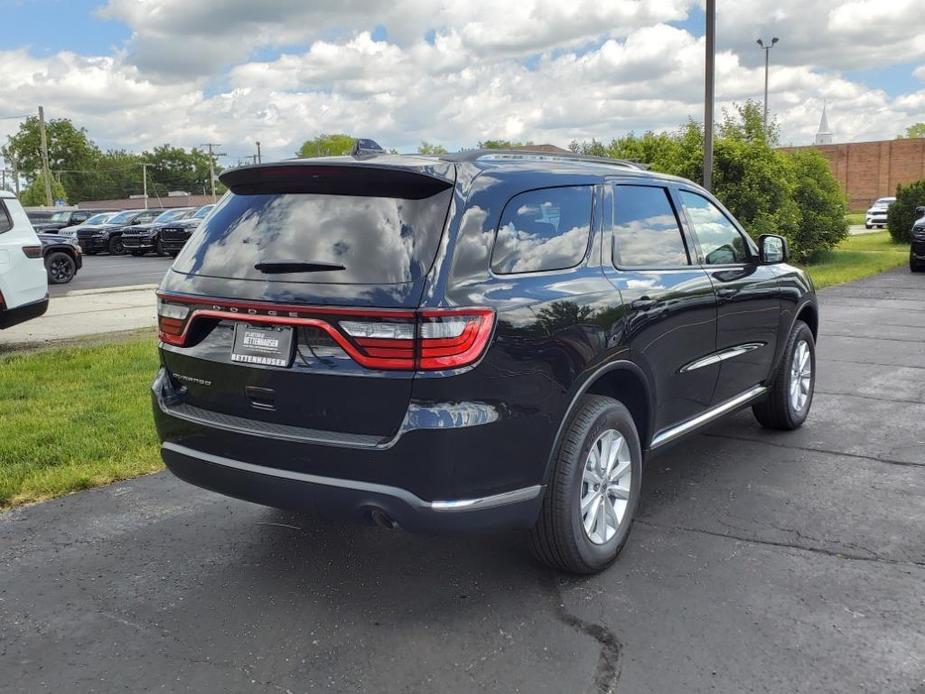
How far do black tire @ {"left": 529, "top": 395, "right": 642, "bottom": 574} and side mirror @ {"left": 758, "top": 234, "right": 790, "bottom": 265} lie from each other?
2.13 metres

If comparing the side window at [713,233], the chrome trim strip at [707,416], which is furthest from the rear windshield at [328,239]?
the side window at [713,233]

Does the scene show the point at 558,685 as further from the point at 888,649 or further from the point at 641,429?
the point at 641,429

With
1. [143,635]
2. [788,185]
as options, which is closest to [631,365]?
[143,635]

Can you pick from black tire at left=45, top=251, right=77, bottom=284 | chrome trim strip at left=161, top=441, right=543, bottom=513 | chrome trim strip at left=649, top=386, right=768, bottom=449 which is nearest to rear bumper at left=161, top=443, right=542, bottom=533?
chrome trim strip at left=161, top=441, right=543, bottom=513

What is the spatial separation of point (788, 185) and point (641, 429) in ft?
50.5

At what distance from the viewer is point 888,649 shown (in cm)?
322

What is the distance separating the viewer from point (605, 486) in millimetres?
3920

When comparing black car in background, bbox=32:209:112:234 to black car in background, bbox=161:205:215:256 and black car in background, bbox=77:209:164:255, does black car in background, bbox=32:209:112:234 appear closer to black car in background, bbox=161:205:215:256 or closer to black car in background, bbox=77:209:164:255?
black car in background, bbox=77:209:164:255

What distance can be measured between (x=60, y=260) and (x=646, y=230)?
61.1 feet

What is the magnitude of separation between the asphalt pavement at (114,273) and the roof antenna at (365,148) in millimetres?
14882

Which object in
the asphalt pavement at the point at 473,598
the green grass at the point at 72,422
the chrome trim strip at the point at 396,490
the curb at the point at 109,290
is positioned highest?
the chrome trim strip at the point at 396,490

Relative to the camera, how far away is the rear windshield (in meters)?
3.25

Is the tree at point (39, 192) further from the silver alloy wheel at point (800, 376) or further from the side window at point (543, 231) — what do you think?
the side window at point (543, 231)

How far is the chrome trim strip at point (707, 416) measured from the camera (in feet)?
14.6
